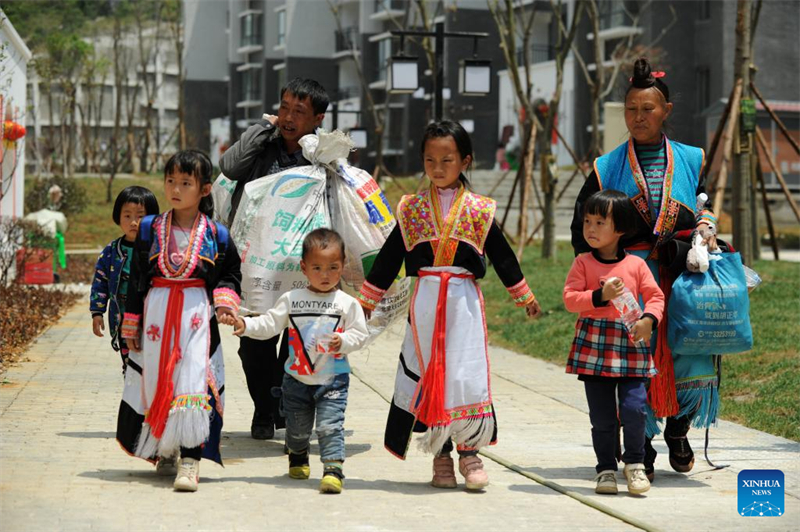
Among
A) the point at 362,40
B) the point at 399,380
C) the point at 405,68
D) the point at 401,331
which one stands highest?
the point at 362,40

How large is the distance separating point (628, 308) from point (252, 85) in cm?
5757

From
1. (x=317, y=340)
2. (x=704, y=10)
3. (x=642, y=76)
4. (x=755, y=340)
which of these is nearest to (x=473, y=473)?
(x=317, y=340)

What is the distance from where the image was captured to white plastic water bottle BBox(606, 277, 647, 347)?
215 inches

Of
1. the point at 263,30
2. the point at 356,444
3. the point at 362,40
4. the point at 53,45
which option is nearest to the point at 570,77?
the point at 362,40

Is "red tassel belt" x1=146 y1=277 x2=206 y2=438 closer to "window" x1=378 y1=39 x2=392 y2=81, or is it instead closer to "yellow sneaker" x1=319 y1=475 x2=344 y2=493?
"yellow sneaker" x1=319 y1=475 x2=344 y2=493

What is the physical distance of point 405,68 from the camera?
54.5 feet

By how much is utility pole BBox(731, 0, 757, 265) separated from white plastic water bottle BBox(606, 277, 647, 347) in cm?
853

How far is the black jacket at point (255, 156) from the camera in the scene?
6.69m

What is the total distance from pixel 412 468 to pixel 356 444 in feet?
2.28

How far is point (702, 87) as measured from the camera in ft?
129

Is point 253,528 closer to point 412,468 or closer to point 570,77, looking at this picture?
point 412,468

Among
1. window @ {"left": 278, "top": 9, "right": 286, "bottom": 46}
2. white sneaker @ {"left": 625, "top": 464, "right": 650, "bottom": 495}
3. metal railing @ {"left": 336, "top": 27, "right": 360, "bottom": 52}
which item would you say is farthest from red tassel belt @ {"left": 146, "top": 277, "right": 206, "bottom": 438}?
window @ {"left": 278, "top": 9, "right": 286, "bottom": 46}

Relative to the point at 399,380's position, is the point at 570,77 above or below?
above

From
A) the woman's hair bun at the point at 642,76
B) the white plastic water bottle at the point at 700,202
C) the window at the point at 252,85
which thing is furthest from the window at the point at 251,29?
the white plastic water bottle at the point at 700,202
